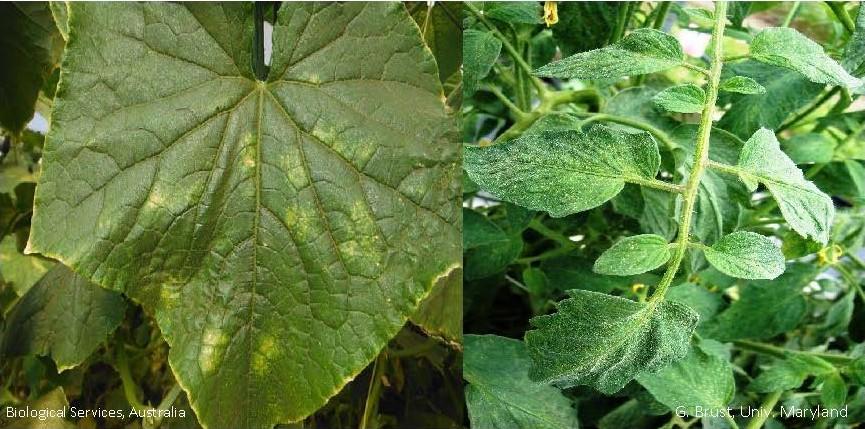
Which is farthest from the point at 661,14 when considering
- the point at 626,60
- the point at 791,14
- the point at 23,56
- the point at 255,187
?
the point at 23,56

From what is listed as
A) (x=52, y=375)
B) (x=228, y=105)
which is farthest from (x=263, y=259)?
(x=52, y=375)

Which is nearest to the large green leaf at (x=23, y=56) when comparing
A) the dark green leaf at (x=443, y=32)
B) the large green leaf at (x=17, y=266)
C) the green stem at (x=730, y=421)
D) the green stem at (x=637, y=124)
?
the large green leaf at (x=17, y=266)

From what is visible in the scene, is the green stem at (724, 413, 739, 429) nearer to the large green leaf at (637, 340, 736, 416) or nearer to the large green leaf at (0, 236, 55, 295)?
the large green leaf at (637, 340, 736, 416)

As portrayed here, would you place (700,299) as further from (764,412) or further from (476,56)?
(476,56)

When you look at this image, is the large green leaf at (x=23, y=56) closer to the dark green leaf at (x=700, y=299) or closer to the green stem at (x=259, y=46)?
the green stem at (x=259, y=46)

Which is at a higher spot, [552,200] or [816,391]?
[552,200]

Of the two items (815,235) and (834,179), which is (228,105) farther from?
(834,179)

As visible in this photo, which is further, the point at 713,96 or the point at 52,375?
the point at 52,375
